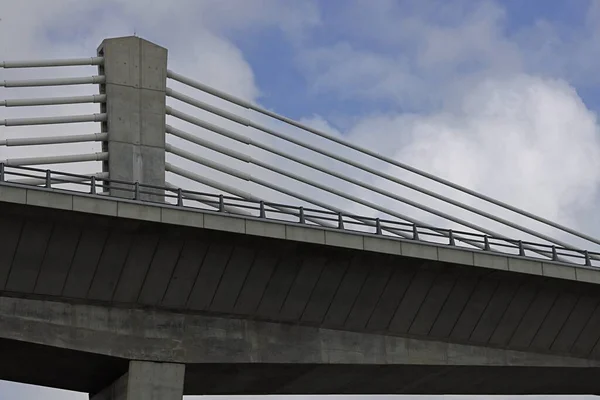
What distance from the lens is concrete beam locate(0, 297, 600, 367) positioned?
39562mm

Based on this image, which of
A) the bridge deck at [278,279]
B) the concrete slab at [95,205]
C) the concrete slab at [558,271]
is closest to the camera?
the concrete slab at [95,205]

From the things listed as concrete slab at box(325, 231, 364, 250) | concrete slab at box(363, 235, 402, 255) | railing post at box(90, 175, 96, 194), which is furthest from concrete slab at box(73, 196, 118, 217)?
concrete slab at box(363, 235, 402, 255)

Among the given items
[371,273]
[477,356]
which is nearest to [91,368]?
[371,273]

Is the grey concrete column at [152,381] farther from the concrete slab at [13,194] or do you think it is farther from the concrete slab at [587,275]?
the concrete slab at [587,275]

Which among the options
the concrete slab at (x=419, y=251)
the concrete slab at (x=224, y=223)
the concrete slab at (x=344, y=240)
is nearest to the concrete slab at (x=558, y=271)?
the concrete slab at (x=419, y=251)

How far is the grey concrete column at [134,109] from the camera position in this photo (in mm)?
44000

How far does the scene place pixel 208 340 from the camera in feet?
137

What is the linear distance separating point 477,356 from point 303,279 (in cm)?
742

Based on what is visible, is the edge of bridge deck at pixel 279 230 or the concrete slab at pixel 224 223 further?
the concrete slab at pixel 224 223

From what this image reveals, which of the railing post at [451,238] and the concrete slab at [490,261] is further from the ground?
the railing post at [451,238]

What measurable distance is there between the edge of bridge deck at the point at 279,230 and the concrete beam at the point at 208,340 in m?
3.48

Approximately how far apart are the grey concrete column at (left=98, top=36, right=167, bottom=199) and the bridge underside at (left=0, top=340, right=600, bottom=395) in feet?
20.6

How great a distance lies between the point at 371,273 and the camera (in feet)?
141

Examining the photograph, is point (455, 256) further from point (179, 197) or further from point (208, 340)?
point (179, 197)
